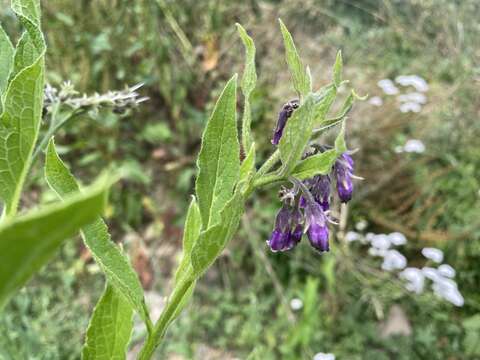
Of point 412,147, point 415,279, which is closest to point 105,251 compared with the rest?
point 415,279

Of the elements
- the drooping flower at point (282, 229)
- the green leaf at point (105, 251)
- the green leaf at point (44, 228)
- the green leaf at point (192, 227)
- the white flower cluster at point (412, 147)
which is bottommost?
the white flower cluster at point (412, 147)

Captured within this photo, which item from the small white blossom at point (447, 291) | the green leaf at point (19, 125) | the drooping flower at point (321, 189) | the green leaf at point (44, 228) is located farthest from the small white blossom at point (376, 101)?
the green leaf at point (44, 228)

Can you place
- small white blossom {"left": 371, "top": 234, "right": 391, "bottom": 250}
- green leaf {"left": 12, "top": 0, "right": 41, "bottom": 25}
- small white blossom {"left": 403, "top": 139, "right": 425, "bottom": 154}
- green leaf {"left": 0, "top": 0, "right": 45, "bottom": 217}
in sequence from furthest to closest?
small white blossom {"left": 403, "top": 139, "right": 425, "bottom": 154}, small white blossom {"left": 371, "top": 234, "right": 391, "bottom": 250}, green leaf {"left": 12, "top": 0, "right": 41, "bottom": 25}, green leaf {"left": 0, "top": 0, "right": 45, "bottom": 217}

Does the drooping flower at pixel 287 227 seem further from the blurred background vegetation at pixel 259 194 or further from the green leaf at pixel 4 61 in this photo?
the blurred background vegetation at pixel 259 194

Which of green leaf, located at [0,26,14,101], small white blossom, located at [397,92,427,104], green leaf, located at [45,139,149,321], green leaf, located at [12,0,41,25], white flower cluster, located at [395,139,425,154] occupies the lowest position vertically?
white flower cluster, located at [395,139,425,154]

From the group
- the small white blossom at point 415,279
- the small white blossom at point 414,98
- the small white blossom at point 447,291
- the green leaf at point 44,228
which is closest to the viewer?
the green leaf at point 44,228

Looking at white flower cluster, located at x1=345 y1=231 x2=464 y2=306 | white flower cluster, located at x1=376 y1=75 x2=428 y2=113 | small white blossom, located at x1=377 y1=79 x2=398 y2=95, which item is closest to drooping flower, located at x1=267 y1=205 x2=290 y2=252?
white flower cluster, located at x1=345 y1=231 x2=464 y2=306

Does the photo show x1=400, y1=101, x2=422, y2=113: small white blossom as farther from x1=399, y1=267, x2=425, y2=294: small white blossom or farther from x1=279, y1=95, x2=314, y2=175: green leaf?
x1=279, y1=95, x2=314, y2=175: green leaf

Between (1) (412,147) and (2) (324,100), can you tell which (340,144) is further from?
(1) (412,147)
